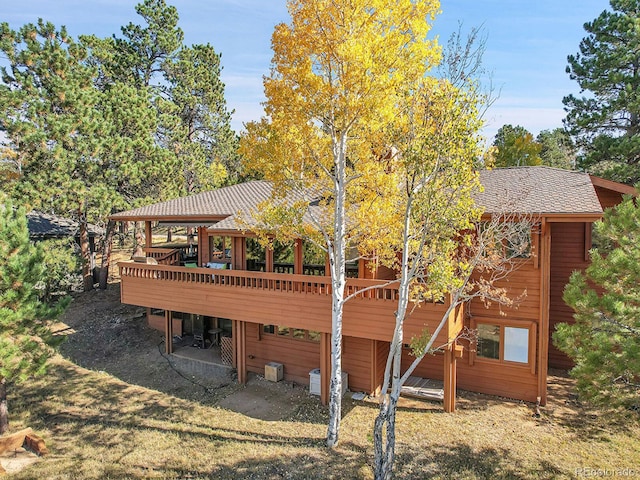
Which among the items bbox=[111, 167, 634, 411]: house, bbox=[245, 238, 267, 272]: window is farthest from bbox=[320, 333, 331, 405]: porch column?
bbox=[245, 238, 267, 272]: window

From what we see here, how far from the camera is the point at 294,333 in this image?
14.5 metres

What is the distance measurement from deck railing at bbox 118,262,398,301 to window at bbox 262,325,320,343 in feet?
7.46

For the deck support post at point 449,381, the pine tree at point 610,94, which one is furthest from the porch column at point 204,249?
the pine tree at point 610,94

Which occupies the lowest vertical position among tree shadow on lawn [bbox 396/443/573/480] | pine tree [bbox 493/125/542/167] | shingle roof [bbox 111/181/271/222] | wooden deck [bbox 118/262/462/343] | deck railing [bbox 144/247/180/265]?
tree shadow on lawn [bbox 396/443/573/480]

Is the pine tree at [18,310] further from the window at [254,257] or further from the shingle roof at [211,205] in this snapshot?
the window at [254,257]

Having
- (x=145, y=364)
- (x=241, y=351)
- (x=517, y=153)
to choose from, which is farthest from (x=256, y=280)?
(x=517, y=153)

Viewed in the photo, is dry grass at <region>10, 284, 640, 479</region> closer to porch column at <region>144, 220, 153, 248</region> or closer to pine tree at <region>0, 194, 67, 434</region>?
pine tree at <region>0, 194, 67, 434</region>

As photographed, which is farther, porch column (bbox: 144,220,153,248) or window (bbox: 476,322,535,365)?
porch column (bbox: 144,220,153,248)

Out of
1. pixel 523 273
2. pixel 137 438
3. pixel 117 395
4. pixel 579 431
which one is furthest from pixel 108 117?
pixel 579 431

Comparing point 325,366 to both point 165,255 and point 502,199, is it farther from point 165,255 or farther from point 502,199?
point 165,255

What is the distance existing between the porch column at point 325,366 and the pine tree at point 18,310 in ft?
25.6

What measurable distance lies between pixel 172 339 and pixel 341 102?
12.8 metres

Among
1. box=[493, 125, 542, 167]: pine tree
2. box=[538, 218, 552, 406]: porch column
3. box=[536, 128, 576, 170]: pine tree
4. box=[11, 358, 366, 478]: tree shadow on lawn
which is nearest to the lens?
box=[11, 358, 366, 478]: tree shadow on lawn

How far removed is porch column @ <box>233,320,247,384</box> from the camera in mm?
14341
